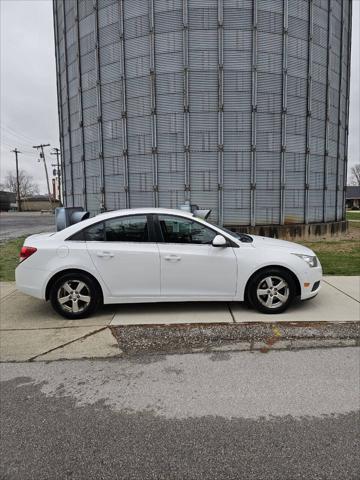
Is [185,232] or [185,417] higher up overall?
[185,232]

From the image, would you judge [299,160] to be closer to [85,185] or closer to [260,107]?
[260,107]

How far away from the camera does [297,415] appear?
2752mm

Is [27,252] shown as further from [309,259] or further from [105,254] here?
[309,259]

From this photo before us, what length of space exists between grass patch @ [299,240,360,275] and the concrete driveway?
1989 millimetres

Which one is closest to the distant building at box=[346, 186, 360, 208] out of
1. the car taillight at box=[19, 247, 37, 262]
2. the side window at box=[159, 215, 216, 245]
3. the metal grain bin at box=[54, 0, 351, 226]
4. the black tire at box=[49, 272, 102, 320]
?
the metal grain bin at box=[54, 0, 351, 226]

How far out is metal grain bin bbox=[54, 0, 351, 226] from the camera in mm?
13211

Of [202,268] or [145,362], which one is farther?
[202,268]

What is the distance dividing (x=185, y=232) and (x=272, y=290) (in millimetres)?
1484

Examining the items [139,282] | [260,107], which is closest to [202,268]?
[139,282]

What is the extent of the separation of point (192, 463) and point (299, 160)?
13.7m

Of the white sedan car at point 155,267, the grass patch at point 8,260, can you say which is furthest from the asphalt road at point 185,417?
the grass patch at point 8,260

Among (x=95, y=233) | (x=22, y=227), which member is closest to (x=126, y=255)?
(x=95, y=233)

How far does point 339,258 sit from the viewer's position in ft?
32.3

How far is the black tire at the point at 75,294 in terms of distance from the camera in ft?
16.0
